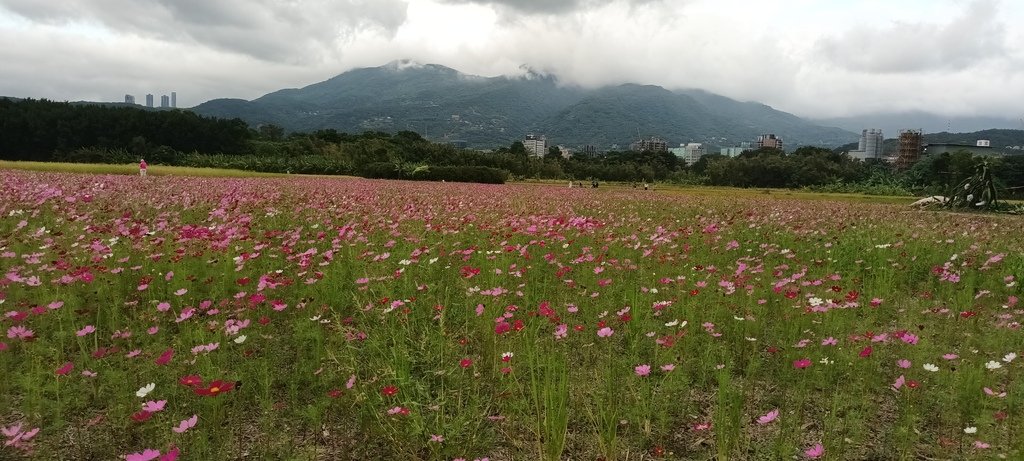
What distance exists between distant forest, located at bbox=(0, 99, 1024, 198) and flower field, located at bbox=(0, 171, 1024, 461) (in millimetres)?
30816

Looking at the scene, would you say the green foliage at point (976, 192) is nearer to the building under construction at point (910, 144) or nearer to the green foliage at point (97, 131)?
the green foliage at point (97, 131)

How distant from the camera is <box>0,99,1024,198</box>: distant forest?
1618 inches

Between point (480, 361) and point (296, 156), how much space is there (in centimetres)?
5446

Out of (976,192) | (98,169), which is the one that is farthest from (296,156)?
(976,192)

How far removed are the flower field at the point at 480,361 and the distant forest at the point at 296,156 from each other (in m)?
30.8

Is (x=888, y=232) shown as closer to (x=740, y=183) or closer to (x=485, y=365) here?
(x=485, y=365)

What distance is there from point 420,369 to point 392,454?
633 mm

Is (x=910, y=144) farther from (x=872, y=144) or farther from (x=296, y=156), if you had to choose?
(x=296, y=156)

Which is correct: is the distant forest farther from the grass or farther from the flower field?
the flower field

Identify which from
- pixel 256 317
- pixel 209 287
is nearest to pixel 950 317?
pixel 256 317

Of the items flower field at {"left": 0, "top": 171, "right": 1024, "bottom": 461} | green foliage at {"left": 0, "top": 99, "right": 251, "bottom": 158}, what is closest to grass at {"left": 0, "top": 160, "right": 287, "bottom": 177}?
flower field at {"left": 0, "top": 171, "right": 1024, "bottom": 461}

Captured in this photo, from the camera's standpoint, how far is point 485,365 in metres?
3.20

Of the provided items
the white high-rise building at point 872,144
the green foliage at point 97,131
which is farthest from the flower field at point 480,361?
the white high-rise building at point 872,144

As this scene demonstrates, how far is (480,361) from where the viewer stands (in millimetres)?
3252
